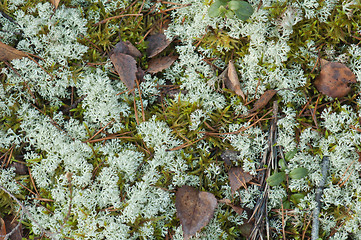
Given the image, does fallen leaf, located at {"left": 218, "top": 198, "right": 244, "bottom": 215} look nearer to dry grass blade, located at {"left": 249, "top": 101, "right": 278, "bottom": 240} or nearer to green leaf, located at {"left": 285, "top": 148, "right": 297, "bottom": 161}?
dry grass blade, located at {"left": 249, "top": 101, "right": 278, "bottom": 240}

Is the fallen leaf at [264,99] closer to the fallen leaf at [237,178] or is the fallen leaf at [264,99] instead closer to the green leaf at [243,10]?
the fallen leaf at [237,178]

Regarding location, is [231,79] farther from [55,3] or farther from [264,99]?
[55,3]

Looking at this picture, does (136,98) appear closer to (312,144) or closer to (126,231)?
(126,231)

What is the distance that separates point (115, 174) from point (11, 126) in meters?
1.20

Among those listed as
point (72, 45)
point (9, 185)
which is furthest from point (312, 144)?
point (9, 185)

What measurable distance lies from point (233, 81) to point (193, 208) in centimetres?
133

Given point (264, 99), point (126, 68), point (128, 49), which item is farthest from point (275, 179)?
point (128, 49)

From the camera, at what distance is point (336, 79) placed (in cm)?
294

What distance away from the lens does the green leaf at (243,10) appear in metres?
2.77

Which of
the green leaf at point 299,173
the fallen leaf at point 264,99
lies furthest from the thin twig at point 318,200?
the fallen leaf at point 264,99

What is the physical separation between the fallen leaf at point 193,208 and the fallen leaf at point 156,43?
1.45m

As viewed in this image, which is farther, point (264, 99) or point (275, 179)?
point (264, 99)

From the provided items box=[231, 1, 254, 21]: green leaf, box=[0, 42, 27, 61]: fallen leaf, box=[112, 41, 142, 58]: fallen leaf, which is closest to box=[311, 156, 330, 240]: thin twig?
box=[231, 1, 254, 21]: green leaf

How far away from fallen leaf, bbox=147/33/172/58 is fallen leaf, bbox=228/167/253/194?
1464mm
